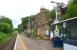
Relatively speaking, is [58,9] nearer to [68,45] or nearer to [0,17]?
[68,45]

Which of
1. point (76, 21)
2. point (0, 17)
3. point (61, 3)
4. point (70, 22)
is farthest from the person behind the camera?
point (0, 17)

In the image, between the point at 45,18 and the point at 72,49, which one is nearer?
the point at 72,49

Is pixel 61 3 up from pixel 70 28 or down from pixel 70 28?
up

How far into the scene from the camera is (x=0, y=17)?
138000 millimetres

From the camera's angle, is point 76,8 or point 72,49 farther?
point 76,8

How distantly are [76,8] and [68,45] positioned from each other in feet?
87.5

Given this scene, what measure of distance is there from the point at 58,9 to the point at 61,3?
7.04ft

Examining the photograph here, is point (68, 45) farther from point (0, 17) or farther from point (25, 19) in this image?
point (25, 19)

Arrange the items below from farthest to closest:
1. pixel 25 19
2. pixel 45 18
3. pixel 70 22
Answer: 1. pixel 25 19
2. pixel 45 18
3. pixel 70 22

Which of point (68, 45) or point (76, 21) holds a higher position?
point (76, 21)

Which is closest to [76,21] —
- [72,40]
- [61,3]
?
[72,40]

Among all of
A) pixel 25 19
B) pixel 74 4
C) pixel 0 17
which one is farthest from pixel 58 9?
pixel 25 19

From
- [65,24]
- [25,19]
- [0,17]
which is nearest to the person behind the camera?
[65,24]

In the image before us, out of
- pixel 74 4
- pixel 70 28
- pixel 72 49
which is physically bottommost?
pixel 72 49
